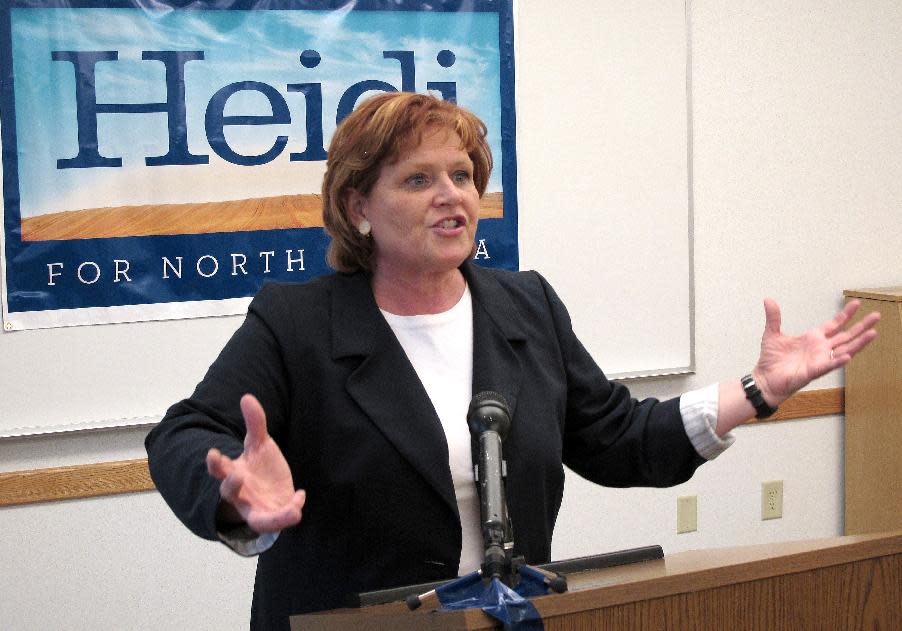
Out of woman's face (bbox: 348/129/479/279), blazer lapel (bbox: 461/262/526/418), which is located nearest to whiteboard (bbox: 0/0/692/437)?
blazer lapel (bbox: 461/262/526/418)

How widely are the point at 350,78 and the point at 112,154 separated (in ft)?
2.41

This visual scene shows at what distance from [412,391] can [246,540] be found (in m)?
0.44

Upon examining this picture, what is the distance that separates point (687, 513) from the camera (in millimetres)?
3967

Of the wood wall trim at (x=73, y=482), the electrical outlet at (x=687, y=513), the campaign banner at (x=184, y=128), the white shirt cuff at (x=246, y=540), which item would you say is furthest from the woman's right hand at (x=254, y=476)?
the electrical outlet at (x=687, y=513)

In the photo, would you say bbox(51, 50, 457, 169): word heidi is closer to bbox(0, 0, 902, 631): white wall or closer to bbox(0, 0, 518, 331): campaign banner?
bbox(0, 0, 518, 331): campaign banner

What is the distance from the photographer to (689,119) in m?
3.81

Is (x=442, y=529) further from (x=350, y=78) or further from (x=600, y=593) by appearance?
(x=350, y=78)

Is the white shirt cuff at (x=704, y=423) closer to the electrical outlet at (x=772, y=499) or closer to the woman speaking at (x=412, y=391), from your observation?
the woman speaking at (x=412, y=391)

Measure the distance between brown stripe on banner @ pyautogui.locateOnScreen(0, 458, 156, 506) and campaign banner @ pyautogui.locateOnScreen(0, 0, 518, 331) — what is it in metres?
0.43

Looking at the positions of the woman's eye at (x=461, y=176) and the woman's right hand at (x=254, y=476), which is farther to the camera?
the woman's eye at (x=461, y=176)

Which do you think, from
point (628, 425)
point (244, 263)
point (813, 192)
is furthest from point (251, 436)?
point (813, 192)

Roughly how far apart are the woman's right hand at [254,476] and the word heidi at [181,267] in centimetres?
198

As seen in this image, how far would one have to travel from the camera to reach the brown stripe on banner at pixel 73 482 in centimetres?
317

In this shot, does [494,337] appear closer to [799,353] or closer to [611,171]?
[799,353]
